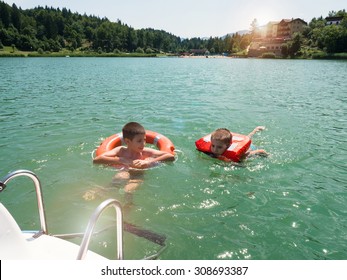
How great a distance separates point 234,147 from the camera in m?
6.18

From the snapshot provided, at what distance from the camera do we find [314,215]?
4.28 meters

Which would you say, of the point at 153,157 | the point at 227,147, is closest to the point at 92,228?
the point at 153,157

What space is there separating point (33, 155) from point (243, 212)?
4750mm

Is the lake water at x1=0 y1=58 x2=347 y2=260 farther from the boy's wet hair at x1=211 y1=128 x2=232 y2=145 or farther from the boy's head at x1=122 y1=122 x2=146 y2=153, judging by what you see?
the boy's head at x1=122 y1=122 x2=146 y2=153

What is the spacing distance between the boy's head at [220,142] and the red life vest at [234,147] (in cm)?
9

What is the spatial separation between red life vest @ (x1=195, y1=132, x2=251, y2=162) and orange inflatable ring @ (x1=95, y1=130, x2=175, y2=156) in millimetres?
705

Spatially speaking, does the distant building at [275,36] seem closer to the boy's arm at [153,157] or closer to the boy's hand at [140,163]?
the boy's arm at [153,157]

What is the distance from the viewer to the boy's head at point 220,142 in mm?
6086

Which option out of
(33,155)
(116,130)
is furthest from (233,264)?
(116,130)

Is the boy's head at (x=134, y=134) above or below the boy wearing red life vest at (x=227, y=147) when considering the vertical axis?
above

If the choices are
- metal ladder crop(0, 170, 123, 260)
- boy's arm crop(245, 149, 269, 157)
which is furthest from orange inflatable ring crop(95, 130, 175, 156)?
metal ladder crop(0, 170, 123, 260)

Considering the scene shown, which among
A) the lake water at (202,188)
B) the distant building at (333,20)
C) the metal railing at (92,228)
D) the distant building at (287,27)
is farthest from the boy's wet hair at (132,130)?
the distant building at (333,20)

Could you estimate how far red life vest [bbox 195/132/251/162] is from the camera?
6.05m

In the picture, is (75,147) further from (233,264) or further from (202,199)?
(233,264)
